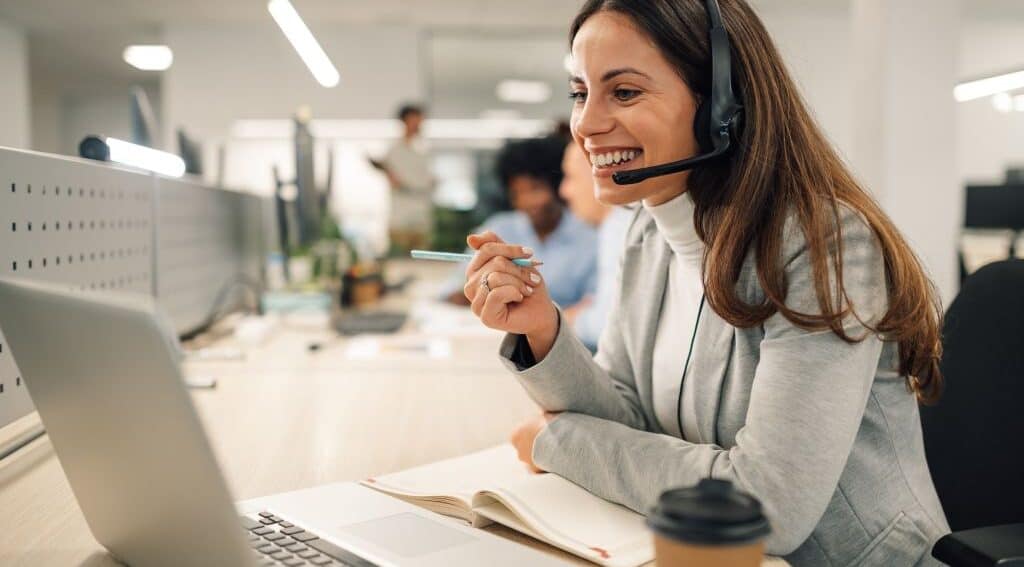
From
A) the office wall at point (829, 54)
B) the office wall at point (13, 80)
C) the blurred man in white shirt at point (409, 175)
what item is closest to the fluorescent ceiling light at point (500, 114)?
the office wall at point (829, 54)

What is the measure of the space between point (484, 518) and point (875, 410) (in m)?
0.43

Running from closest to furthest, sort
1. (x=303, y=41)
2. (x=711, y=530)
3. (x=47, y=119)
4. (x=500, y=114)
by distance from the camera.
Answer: (x=711, y=530), (x=303, y=41), (x=47, y=119), (x=500, y=114)

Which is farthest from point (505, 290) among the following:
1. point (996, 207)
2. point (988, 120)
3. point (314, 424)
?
point (988, 120)

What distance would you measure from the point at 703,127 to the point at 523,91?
10.2 m

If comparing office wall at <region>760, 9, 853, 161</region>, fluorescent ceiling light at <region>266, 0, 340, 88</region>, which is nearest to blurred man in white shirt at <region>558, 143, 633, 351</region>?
fluorescent ceiling light at <region>266, 0, 340, 88</region>

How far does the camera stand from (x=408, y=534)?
2.31 ft

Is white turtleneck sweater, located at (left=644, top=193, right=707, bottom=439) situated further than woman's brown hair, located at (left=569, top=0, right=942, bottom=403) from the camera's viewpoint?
Yes

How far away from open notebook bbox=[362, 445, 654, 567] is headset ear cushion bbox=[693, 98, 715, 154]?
39 centimetres

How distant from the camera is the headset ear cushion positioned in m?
0.89

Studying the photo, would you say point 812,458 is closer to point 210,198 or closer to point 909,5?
point 210,198

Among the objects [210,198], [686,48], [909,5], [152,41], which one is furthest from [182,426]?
[152,41]

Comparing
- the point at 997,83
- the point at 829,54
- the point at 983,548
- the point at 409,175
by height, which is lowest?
the point at 983,548

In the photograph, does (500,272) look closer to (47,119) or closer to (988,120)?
(988,120)

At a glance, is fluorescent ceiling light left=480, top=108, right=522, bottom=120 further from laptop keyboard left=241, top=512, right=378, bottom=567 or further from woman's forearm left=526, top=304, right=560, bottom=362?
laptop keyboard left=241, top=512, right=378, bottom=567
